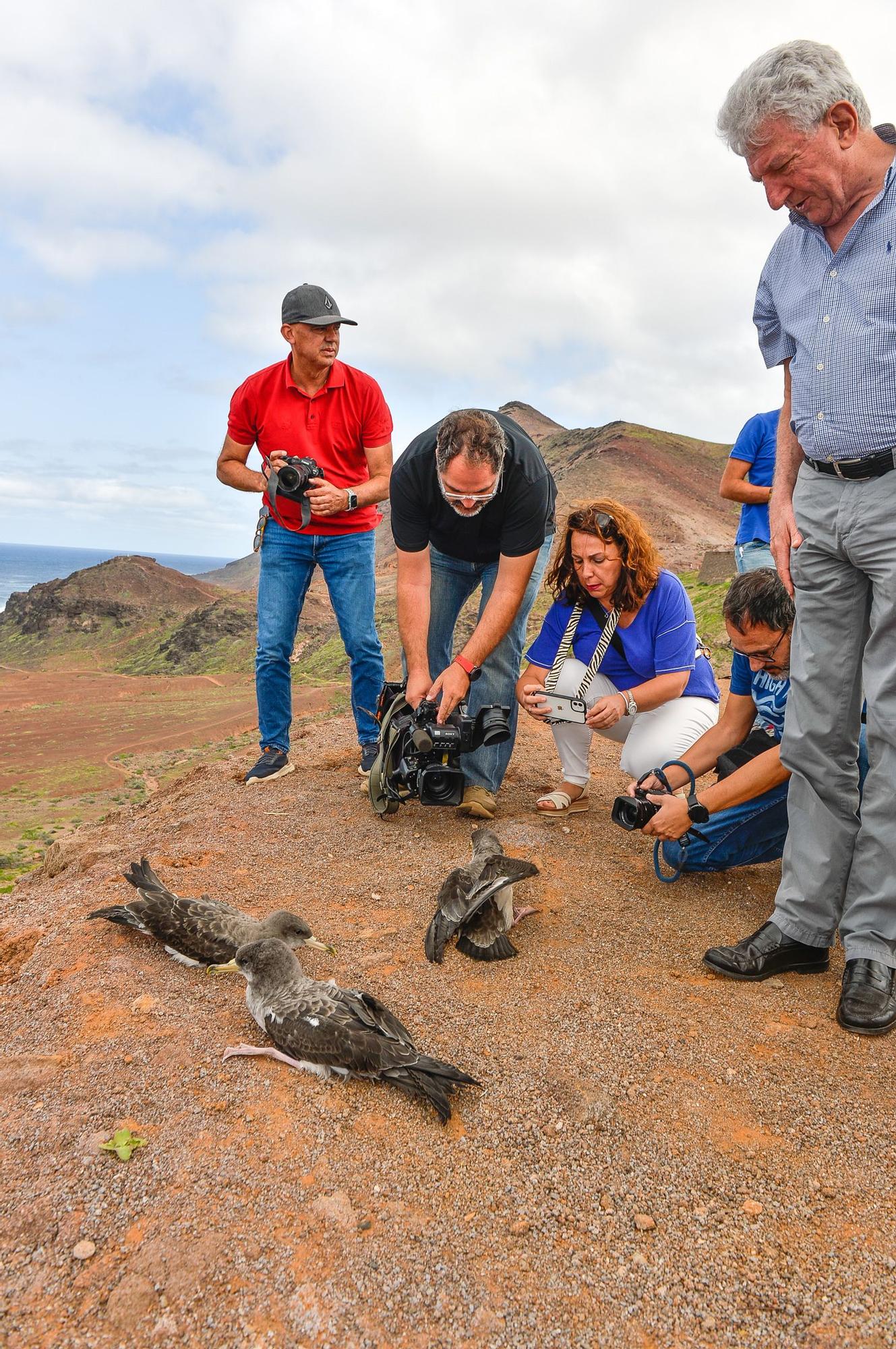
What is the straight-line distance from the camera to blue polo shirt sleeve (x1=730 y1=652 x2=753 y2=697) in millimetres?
3932

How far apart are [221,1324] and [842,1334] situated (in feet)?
4.45

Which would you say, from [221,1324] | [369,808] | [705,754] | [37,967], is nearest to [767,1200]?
[221,1324]

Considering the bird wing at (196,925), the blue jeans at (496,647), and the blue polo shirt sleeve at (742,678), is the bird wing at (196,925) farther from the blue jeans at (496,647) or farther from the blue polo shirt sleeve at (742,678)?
the blue polo shirt sleeve at (742,678)

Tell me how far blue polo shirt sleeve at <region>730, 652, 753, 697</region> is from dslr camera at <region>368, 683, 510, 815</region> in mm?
1199

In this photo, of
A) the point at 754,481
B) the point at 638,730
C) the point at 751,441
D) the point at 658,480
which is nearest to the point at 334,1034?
the point at 638,730

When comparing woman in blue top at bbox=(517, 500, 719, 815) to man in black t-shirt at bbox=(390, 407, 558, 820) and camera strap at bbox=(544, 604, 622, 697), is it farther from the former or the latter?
man in black t-shirt at bbox=(390, 407, 558, 820)

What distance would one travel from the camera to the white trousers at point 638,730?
466 cm

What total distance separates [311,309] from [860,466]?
11.6 ft

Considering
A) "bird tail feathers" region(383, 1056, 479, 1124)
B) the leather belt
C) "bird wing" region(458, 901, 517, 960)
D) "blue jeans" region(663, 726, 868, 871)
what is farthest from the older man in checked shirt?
"bird tail feathers" region(383, 1056, 479, 1124)

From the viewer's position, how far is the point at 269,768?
5871 millimetres

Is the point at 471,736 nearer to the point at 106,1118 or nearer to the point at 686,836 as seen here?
the point at 686,836

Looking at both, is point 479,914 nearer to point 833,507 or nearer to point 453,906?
point 453,906

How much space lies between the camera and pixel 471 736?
4.68 meters

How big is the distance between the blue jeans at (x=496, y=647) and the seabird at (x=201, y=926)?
1.96 meters
